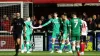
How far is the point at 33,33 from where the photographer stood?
3375cm

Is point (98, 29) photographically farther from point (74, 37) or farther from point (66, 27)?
point (74, 37)

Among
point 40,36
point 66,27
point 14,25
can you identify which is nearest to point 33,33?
point 40,36

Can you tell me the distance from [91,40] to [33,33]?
409 cm

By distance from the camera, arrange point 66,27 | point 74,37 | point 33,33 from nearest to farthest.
A: point 74,37 < point 66,27 < point 33,33

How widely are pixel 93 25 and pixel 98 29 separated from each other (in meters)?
0.72

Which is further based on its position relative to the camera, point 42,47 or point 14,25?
point 42,47

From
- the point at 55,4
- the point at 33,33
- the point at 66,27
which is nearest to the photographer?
the point at 66,27

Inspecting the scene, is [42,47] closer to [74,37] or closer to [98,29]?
[98,29]

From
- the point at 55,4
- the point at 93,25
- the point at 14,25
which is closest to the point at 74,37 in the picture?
the point at 14,25

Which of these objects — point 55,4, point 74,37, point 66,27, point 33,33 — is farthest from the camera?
point 55,4

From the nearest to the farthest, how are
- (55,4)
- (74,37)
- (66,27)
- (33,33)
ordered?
1. (74,37)
2. (66,27)
3. (33,33)
4. (55,4)

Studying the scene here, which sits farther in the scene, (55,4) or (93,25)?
(55,4)

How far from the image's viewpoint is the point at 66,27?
1228 inches

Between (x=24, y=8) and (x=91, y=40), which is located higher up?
(x=24, y=8)
